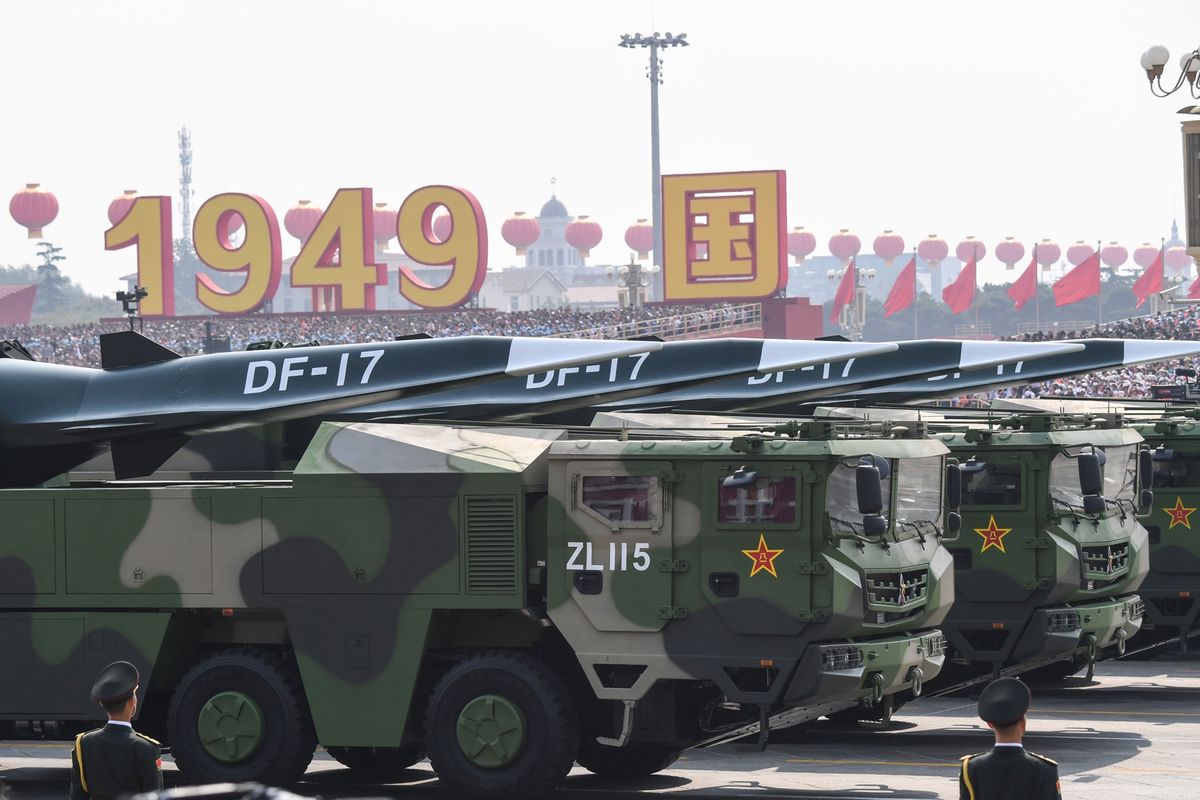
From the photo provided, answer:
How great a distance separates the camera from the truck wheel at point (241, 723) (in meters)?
11.2

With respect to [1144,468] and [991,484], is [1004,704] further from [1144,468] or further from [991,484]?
[1144,468]

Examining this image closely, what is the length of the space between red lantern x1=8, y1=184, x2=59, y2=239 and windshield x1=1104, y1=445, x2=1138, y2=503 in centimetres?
9380

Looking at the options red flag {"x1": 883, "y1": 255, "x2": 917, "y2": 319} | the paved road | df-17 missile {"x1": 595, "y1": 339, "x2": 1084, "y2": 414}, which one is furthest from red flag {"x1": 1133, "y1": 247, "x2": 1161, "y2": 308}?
the paved road

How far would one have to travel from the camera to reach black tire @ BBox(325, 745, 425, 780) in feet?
40.2

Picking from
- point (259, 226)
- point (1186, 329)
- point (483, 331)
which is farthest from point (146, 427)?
point (259, 226)

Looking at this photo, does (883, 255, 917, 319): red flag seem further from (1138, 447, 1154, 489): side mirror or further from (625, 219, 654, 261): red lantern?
(625, 219, 654, 261): red lantern

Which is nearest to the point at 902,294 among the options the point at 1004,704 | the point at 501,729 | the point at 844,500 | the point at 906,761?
the point at 906,761

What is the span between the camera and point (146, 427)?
16.2 meters

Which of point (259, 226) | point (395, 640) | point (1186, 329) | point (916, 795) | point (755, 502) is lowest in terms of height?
point (916, 795)

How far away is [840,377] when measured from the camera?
22156 millimetres

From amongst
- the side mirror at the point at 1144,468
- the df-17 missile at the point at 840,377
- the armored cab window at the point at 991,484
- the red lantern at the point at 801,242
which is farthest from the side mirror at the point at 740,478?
the red lantern at the point at 801,242

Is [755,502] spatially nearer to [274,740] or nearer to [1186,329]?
[274,740]

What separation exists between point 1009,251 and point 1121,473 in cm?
16532

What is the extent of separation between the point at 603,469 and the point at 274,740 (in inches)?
108
